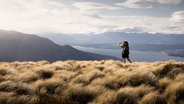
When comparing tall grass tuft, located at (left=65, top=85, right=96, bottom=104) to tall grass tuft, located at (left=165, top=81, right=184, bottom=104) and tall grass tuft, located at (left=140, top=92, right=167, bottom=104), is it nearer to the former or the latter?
tall grass tuft, located at (left=140, top=92, right=167, bottom=104)

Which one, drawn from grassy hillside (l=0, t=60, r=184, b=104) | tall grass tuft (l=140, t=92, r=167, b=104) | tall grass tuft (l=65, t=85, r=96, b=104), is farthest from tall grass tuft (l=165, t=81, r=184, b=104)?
tall grass tuft (l=65, t=85, r=96, b=104)

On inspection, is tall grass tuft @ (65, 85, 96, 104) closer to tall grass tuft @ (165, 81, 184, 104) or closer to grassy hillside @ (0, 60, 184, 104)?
grassy hillside @ (0, 60, 184, 104)

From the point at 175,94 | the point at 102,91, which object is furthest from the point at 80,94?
the point at 175,94

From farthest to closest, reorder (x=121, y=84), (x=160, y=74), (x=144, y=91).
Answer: (x=160, y=74) → (x=121, y=84) → (x=144, y=91)

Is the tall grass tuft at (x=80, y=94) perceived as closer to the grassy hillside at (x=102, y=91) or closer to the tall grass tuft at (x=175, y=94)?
the grassy hillside at (x=102, y=91)

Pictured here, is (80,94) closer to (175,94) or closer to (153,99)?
(153,99)

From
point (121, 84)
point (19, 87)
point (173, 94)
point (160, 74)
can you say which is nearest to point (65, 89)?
point (19, 87)

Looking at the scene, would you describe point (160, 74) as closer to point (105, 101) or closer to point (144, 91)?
point (144, 91)

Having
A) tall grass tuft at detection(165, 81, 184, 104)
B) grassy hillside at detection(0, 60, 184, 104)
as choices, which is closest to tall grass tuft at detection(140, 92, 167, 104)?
grassy hillside at detection(0, 60, 184, 104)

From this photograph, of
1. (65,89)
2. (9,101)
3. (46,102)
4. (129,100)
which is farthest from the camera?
(65,89)

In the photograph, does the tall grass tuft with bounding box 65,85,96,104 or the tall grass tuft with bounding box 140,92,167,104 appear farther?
the tall grass tuft with bounding box 65,85,96,104

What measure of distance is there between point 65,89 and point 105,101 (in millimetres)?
2085

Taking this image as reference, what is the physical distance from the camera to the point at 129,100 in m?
7.89

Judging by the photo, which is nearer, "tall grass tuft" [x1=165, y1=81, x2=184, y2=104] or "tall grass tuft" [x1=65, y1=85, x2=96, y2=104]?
"tall grass tuft" [x1=165, y1=81, x2=184, y2=104]
